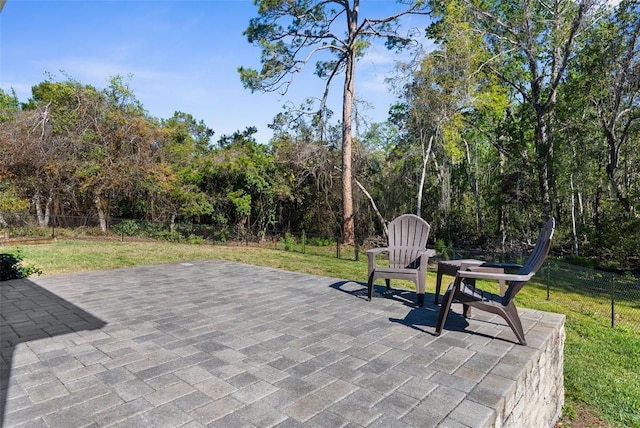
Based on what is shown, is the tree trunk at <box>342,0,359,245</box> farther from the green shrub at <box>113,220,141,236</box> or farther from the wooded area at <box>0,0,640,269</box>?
the green shrub at <box>113,220,141,236</box>

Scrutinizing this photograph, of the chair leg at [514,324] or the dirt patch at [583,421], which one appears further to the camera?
the dirt patch at [583,421]

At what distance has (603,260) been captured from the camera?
1094cm

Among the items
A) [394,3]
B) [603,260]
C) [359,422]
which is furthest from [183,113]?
[359,422]

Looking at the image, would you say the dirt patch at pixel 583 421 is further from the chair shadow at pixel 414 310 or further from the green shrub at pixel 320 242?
the green shrub at pixel 320 242

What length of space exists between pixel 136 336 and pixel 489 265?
3.10 m

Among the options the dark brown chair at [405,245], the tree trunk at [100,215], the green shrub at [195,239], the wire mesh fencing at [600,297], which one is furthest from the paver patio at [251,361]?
the tree trunk at [100,215]

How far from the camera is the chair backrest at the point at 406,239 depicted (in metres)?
4.14

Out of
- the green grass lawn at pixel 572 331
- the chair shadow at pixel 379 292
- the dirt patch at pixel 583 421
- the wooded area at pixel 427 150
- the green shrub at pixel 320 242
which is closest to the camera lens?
the dirt patch at pixel 583 421

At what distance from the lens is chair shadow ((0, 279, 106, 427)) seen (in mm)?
2543

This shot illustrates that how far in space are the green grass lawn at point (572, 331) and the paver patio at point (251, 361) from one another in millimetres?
770

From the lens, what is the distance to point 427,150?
36.2ft

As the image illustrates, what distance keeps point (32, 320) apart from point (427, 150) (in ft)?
33.8

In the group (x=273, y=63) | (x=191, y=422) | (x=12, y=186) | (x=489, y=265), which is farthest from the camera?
(x=273, y=63)

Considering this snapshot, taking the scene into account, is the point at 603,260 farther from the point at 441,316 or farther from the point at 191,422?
the point at 191,422
